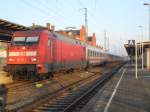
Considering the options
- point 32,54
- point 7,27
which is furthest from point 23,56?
point 7,27

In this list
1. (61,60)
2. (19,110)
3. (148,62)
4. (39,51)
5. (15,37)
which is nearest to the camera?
(19,110)

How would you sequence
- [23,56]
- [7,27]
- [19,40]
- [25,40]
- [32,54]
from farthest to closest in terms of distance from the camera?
1. [7,27]
2. [19,40]
3. [25,40]
4. [23,56]
5. [32,54]

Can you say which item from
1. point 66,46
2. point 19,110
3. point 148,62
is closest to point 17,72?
point 66,46

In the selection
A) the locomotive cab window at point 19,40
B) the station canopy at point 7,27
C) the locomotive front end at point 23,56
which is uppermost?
the station canopy at point 7,27

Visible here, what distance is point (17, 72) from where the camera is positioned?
21781mm

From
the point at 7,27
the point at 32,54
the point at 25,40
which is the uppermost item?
the point at 7,27

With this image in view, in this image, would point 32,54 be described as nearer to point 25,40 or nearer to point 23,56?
point 23,56

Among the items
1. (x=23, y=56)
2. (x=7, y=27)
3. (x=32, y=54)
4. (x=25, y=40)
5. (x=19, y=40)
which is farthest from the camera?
(x=7, y=27)

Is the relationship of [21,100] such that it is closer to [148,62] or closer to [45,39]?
[45,39]

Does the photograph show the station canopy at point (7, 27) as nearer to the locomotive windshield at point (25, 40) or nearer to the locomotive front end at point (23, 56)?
the locomotive windshield at point (25, 40)

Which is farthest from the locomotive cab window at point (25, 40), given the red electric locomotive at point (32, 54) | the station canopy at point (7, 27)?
the station canopy at point (7, 27)

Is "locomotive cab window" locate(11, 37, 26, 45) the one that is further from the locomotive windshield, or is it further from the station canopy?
the station canopy

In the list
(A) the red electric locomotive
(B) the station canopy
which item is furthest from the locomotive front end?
(B) the station canopy

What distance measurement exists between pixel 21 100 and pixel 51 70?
8410 mm
